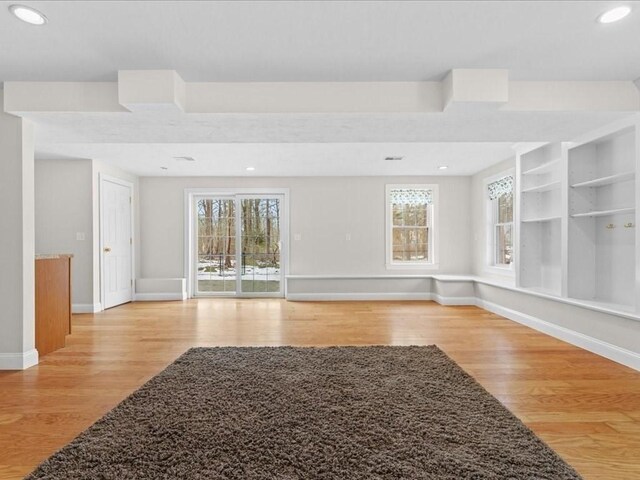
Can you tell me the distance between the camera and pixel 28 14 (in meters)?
2.22

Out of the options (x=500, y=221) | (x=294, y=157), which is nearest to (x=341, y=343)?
(x=294, y=157)

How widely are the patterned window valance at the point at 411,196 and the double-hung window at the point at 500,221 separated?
3.67ft

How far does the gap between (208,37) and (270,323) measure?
11.7ft

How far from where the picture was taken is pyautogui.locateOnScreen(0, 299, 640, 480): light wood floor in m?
2.09

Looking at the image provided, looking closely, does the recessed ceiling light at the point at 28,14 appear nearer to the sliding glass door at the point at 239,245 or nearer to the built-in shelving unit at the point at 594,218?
the built-in shelving unit at the point at 594,218

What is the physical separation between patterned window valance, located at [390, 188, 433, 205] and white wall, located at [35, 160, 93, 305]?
523cm

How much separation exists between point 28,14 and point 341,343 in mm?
3568

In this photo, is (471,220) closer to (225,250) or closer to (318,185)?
(318,185)

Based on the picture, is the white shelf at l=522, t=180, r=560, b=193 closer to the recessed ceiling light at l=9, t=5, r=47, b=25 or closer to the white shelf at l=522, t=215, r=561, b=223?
the white shelf at l=522, t=215, r=561, b=223

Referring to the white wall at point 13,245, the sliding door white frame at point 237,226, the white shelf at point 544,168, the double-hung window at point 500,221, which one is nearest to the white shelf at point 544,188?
the white shelf at point 544,168

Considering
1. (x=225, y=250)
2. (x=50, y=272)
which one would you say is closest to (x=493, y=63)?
(x=50, y=272)

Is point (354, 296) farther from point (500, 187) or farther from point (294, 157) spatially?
point (500, 187)

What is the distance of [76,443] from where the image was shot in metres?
2.00

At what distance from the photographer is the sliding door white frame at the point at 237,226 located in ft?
24.3
